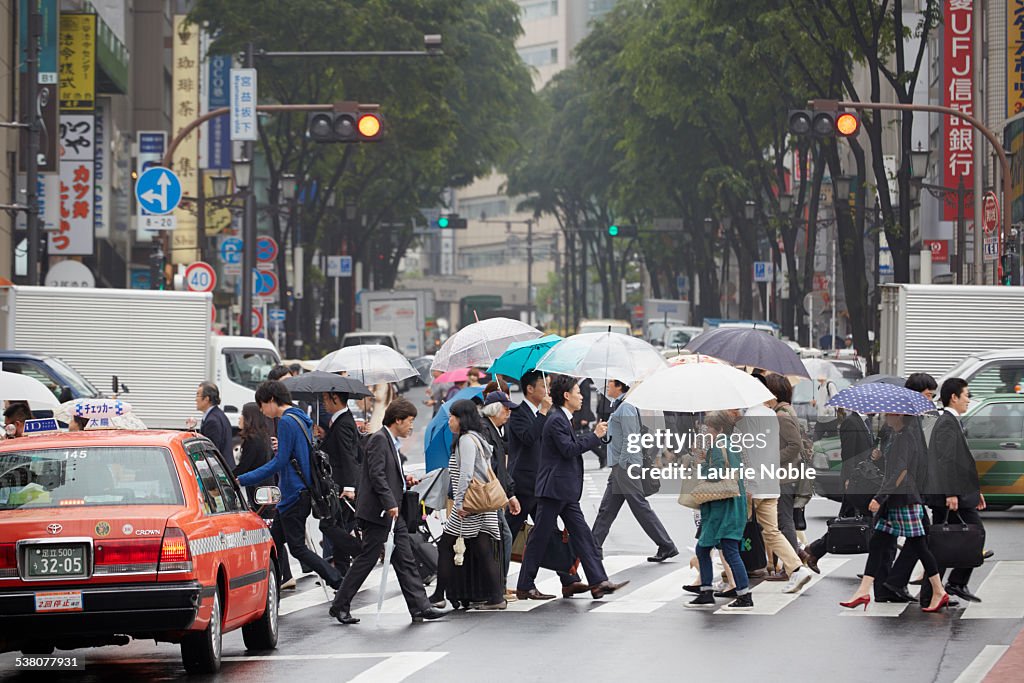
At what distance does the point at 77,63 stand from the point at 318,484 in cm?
3092

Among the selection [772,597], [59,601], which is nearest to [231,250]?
[772,597]

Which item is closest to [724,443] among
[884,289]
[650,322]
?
[884,289]

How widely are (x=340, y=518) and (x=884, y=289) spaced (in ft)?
51.7

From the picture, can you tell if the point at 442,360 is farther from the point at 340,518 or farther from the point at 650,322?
the point at 650,322

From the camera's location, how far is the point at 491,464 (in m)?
14.5

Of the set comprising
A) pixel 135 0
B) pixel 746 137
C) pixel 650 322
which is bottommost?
pixel 650 322

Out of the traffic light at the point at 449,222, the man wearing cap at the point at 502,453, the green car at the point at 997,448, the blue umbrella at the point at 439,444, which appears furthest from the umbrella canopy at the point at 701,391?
the traffic light at the point at 449,222

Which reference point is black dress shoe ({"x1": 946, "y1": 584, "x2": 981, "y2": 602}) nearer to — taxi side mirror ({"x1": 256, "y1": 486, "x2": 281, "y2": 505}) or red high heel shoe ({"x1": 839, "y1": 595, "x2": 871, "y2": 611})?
red high heel shoe ({"x1": 839, "y1": 595, "x2": 871, "y2": 611})

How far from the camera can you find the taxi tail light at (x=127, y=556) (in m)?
10.2

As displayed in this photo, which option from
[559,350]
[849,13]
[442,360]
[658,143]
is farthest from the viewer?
[658,143]

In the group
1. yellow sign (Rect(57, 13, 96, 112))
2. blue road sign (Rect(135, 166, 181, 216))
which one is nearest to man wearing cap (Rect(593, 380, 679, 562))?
blue road sign (Rect(135, 166, 181, 216))

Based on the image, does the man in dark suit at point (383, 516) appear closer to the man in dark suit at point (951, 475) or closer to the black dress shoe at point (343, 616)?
the black dress shoe at point (343, 616)

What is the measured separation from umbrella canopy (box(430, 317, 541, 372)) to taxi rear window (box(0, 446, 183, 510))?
8.14 m

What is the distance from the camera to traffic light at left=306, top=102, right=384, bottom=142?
26.3 m
